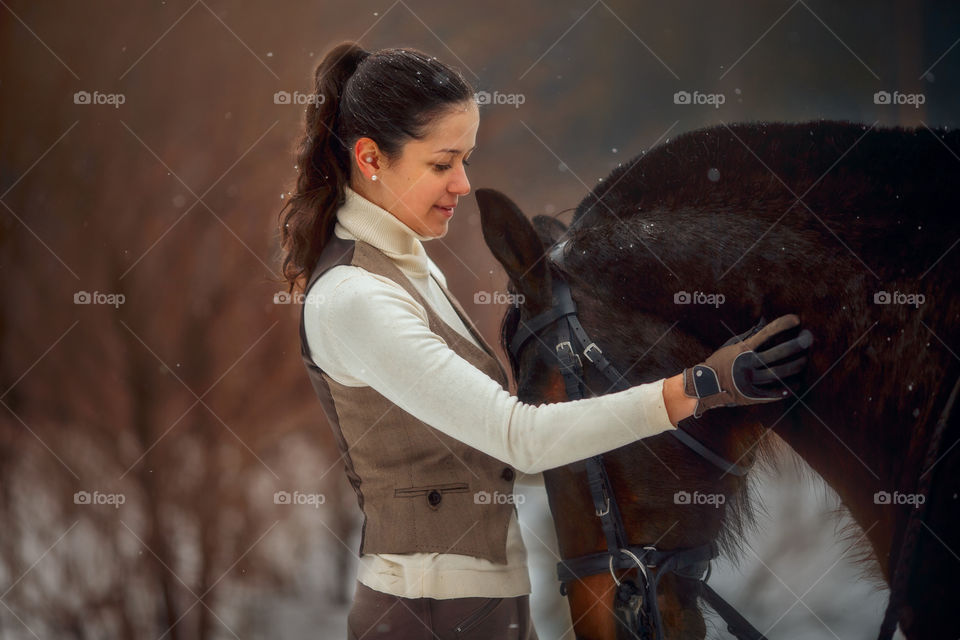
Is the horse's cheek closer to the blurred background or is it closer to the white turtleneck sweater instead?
the white turtleneck sweater

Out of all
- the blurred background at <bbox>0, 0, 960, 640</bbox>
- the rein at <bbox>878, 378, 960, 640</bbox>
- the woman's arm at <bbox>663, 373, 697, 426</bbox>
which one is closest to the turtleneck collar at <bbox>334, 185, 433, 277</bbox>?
the woman's arm at <bbox>663, 373, 697, 426</bbox>

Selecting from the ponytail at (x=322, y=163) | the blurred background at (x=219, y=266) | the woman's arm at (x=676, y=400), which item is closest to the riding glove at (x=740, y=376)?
the woman's arm at (x=676, y=400)

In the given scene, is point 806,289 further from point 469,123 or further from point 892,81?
point 892,81

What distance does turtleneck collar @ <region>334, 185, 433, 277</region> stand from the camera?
0.89 metres

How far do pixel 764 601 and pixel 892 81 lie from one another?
1248 millimetres

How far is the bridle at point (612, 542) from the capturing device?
0.89 meters

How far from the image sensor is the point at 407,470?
87 cm

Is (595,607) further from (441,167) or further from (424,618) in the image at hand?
(441,167)

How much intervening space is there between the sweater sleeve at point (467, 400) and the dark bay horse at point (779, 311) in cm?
16

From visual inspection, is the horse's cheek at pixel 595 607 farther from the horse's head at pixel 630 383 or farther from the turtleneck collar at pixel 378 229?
the turtleneck collar at pixel 378 229

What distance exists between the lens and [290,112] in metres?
2.02

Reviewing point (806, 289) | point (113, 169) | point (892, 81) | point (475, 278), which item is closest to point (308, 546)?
point (475, 278)

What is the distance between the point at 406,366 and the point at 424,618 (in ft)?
1.02

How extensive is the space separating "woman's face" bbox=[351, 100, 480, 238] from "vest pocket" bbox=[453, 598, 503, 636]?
46cm
